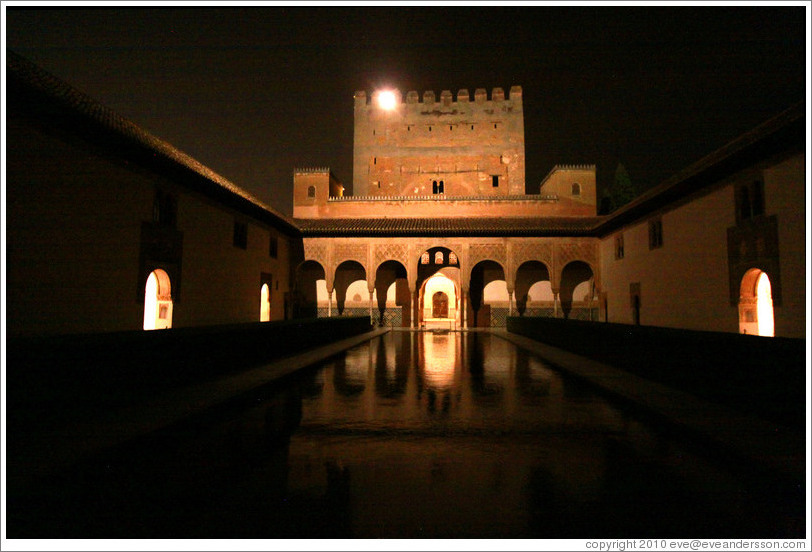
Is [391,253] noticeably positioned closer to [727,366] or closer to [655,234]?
[655,234]

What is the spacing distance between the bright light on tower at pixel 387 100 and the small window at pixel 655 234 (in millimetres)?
27019

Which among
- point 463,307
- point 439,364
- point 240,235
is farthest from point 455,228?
point 439,364

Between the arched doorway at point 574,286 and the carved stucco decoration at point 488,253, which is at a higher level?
the carved stucco decoration at point 488,253

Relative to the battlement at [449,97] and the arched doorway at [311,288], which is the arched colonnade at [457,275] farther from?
the battlement at [449,97]

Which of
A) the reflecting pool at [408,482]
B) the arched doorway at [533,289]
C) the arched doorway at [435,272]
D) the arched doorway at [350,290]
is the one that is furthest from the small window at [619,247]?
the reflecting pool at [408,482]

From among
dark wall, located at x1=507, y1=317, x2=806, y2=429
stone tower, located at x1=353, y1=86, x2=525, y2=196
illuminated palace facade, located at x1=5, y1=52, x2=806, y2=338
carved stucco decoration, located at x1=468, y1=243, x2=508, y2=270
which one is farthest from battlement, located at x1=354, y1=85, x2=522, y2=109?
dark wall, located at x1=507, y1=317, x2=806, y2=429

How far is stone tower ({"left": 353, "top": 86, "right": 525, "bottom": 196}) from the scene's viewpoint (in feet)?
125

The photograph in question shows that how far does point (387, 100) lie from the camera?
40.2m

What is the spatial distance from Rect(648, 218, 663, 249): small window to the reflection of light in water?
7.97 m

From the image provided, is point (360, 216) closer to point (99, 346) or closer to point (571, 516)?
point (99, 346)

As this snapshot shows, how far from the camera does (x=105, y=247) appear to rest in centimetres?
1030

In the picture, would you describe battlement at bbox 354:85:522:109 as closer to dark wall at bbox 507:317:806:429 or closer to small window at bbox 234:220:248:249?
small window at bbox 234:220:248:249

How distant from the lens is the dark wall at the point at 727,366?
500cm

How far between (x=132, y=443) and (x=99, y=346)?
5.83 ft
